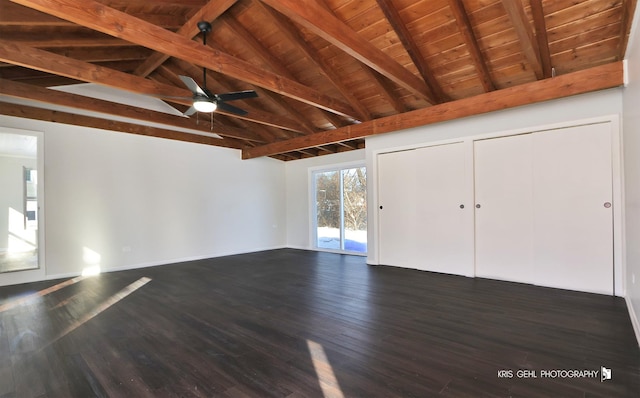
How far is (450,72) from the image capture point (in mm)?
4332

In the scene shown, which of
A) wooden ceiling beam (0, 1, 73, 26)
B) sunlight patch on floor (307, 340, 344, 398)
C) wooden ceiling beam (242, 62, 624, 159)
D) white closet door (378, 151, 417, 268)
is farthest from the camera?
white closet door (378, 151, 417, 268)

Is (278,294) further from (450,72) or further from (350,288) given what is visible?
(450,72)

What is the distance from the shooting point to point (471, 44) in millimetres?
3604

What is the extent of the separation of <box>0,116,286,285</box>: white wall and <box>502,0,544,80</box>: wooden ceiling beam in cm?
627

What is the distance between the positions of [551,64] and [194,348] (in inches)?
209

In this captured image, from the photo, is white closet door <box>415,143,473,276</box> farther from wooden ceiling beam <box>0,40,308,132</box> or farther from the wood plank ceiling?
wooden ceiling beam <box>0,40,308,132</box>

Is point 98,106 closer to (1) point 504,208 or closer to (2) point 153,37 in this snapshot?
(2) point 153,37

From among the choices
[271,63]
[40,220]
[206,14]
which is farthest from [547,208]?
[40,220]

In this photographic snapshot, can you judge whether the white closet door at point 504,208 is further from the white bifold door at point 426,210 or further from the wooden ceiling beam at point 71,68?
the wooden ceiling beam at point 71,68

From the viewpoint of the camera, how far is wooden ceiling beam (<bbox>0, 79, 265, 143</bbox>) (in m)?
4.17

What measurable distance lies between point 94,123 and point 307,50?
428 centimetres

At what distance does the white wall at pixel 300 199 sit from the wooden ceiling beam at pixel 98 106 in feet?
5.73

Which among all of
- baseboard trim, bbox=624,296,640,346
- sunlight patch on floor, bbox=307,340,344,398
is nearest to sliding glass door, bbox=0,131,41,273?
sunlight patch on floor, bbox=307,340,344,398

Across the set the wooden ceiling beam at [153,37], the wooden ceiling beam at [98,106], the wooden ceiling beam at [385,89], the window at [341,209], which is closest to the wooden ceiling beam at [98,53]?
the wooden ceiling beam at [98,106]
